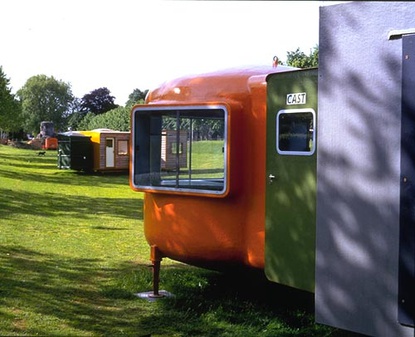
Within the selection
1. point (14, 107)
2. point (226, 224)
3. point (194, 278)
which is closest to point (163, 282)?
point (194, 278)

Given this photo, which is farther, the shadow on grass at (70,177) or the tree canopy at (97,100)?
the tree canopy at (97,100)

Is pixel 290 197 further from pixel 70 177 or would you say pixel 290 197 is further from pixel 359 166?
pixel 70 177

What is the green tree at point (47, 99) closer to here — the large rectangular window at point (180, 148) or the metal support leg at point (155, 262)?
the large rectangular window at point (180, 148)

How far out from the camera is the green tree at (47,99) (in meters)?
52.8

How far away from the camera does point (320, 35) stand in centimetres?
512

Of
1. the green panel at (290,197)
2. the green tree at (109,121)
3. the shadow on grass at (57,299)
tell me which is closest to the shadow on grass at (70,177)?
the green tree at (109,121)

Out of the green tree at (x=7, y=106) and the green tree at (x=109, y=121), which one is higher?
the green tree at (x=7, y=106)

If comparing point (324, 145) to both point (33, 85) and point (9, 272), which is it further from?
point (33, 85)

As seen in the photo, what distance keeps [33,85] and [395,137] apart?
175ft

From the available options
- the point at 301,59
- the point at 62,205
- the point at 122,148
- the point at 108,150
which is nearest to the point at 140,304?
the point at 62,205

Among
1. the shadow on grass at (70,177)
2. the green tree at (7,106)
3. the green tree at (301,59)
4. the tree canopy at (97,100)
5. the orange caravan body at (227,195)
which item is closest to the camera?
the orange caravan body at (227,195)

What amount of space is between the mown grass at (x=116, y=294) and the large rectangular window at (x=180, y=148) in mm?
1401

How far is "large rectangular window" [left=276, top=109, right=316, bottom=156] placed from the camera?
18.7 ft

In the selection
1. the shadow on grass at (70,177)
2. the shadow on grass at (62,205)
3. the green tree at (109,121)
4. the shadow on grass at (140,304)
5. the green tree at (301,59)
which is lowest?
the shadow on grass at (140,304)
